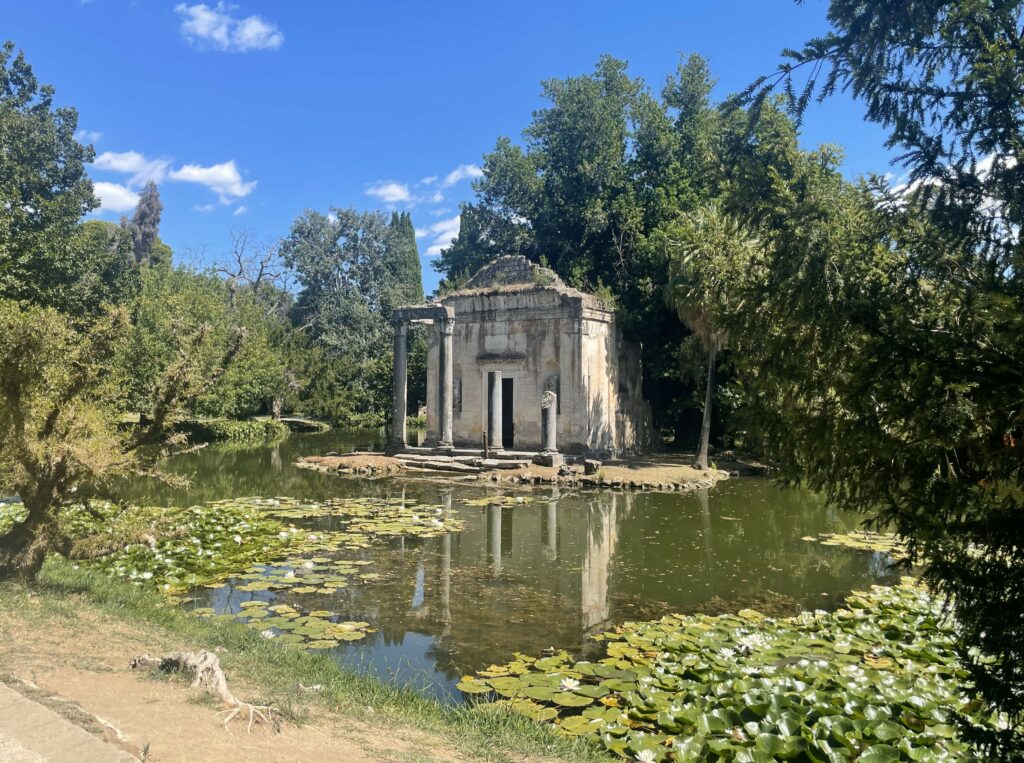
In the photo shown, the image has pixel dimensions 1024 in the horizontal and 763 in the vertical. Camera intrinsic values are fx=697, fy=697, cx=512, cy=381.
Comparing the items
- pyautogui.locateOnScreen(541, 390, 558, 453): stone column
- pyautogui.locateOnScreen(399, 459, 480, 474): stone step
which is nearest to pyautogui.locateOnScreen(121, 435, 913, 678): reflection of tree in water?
pyautogui.locateOnScreen(399, 459, 480, 474): stone step

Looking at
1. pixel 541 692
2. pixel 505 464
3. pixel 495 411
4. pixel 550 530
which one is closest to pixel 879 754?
pixel 541 692

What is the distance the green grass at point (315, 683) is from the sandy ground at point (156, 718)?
0.71 ft

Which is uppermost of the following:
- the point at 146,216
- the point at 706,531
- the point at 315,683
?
the point at 146,216

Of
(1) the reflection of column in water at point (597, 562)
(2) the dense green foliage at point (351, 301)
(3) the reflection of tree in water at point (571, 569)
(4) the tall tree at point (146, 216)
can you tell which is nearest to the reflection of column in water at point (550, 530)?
(3) the reflection of tree in water at point (571, 569)

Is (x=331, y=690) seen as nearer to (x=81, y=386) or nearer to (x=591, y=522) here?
(x=81, y=386)

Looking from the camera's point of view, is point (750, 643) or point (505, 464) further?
point (505, 464)

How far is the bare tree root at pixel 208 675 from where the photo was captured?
420 cm

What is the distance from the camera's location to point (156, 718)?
399 cm

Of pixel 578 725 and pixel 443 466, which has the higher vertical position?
pixel 443 466

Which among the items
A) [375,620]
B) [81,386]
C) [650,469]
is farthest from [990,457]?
[650,469]

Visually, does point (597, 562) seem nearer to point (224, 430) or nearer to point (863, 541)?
point (863, 541)

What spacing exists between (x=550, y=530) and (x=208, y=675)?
945cm

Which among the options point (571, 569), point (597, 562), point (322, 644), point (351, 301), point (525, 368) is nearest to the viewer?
point (322, 644)

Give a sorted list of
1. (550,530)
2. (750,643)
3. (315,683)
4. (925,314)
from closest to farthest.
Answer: (925,314), (315,683), (750,643), (550,530)
